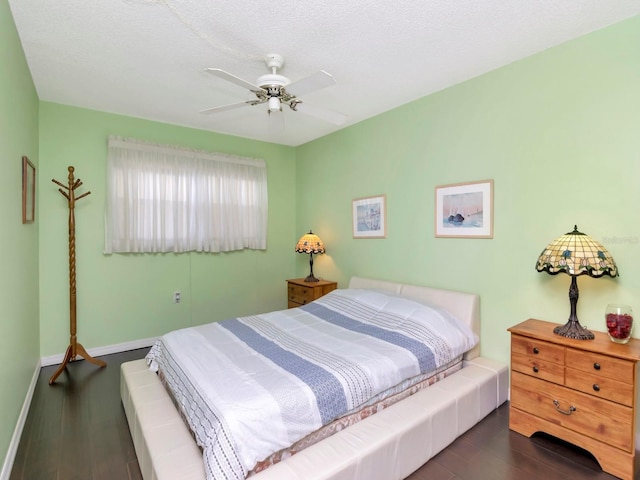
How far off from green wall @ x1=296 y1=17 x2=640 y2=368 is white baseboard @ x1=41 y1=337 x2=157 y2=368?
2747mm

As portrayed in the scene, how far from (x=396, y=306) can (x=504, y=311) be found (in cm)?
83

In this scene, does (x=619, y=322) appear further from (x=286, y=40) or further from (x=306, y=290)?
(x=306, y=290)

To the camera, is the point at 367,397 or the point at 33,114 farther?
the point at 33,114

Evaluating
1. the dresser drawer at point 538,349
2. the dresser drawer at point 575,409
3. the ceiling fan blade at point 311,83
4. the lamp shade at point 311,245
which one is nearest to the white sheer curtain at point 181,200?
the lamp shade at point 311,245

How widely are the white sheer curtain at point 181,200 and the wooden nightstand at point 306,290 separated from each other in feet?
2.62

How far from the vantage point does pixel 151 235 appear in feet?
12.2

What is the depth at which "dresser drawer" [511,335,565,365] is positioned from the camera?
198 centimetres

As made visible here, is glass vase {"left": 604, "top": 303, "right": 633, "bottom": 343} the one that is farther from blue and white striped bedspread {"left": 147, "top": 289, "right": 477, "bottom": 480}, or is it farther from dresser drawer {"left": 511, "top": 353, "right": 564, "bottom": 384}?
blue and white striped bedspread {"left": 147, "top": 289, "right": 477, "bottom": 480}

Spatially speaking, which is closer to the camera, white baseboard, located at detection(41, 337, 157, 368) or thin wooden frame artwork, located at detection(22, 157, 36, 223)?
thin wooden frame artwork, located at detection(22, 157, 36, 223)

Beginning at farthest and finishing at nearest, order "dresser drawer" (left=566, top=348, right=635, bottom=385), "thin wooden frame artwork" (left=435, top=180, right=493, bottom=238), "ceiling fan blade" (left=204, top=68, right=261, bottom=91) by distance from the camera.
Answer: "thin wooden frame artwork" (left=435, top=180, right=493, bottom=238) < "ceiling fan blade" (left=204, top=68, right=261, bottom=91) < "dresser drawer" (left=566, top=348, right=635, bottom=385)

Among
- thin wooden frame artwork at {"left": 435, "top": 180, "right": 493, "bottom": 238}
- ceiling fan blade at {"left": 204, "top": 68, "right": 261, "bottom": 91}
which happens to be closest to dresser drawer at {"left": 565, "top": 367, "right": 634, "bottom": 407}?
thin wooden frame artwork at {"left": 435, "top": 180, "right": 493, "bottom": 238}

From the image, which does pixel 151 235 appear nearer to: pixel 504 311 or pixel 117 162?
pixel 117 162

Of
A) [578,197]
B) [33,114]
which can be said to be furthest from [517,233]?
[33,114]

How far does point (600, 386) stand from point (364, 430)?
1.33 meters
